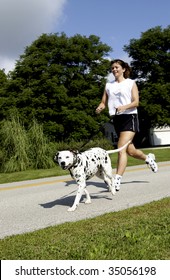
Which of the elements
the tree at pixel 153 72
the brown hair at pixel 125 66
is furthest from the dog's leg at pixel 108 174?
the tree at pixel 153 72

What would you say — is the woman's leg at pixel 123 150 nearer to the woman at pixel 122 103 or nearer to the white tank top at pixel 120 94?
the woman at pixel 122 103

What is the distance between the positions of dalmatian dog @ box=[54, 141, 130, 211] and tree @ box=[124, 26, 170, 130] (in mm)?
41148

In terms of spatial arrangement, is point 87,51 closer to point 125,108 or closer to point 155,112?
point 155,112

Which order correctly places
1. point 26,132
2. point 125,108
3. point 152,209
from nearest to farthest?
1. point 152,209
2. point 125,108
3. point 26,132

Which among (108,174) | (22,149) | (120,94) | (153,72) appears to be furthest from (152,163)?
(153,72)

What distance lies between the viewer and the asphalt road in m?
6.16

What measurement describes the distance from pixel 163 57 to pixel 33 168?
3839 centimetres

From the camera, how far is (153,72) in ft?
170

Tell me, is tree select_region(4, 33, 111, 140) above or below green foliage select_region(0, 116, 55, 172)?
above

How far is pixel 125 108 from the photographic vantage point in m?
7.30

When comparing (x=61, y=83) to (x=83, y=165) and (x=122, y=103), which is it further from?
(x=83, y=165)

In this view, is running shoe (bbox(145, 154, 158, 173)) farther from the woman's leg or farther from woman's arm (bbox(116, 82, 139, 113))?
woman's arm (bbox(116, 82, 139, 113))

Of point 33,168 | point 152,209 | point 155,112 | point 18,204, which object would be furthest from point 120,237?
point 155,112

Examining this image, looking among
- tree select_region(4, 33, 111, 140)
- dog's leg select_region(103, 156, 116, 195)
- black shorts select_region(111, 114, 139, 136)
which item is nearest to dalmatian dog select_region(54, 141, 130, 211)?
dog's leg select_region(103, 156, 116, 195)
